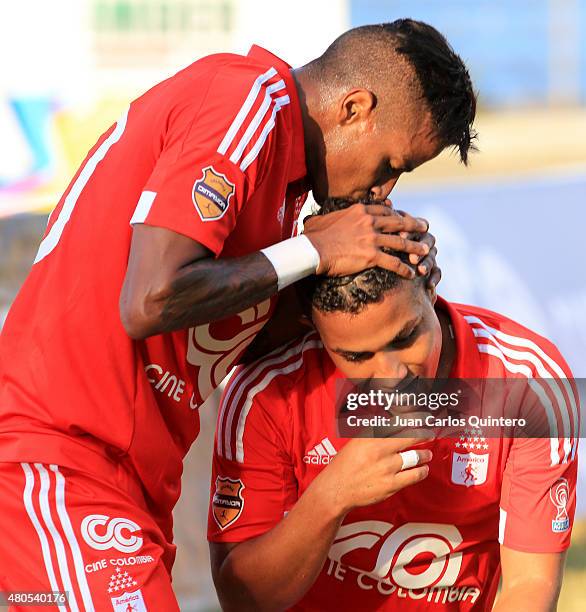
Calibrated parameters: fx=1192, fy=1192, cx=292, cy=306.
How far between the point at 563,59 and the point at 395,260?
2854 cm

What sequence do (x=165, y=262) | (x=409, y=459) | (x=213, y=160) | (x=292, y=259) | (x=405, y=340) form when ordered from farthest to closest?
1. (x=405, y=340)
2. (x=409, y=459)
3. (x=292, y=259)
4. (x=213, y=160)
5. (x=165, y=262)

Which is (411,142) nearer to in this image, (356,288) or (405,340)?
(356,288)

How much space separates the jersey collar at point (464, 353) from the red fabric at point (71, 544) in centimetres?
112

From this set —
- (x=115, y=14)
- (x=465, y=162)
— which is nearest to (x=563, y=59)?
(x=115, y=14)

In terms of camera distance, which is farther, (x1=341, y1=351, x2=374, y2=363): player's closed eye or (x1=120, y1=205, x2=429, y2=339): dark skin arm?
(x1=341, y1=351, x2=374, y2=363): player's closed eye

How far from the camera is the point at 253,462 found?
148 inches

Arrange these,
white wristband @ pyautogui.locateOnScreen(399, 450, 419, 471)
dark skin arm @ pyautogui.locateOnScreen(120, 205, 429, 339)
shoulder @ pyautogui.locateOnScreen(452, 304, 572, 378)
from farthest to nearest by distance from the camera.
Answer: shoulder @ pyautogui.locateOnScreen(452, 304, 572, 378)
white wristband @ pyautogui.locateOnScreen(399, 450, 419, 471)
dark skin arm @ pyautogui.locateOnScreen(120, 205, 429, 339)

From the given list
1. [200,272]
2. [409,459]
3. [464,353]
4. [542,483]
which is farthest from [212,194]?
[542,483]

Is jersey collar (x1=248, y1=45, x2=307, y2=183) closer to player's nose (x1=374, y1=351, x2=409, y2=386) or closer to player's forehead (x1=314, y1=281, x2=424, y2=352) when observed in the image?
player's forehead (x1=314, y1=281, x2=424, y2=352)

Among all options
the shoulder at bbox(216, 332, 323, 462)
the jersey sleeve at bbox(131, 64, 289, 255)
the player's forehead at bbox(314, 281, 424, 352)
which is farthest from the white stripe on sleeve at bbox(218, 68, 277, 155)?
the shoulder at bbox(216, 332, 323, 462)

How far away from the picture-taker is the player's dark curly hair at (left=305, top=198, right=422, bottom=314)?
11.1 feet

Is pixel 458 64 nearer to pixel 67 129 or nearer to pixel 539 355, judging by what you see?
pixel 539 355

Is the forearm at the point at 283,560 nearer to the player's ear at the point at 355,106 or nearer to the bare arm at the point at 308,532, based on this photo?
the bare arm at the point at 308,532

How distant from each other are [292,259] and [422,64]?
0.77 meters
